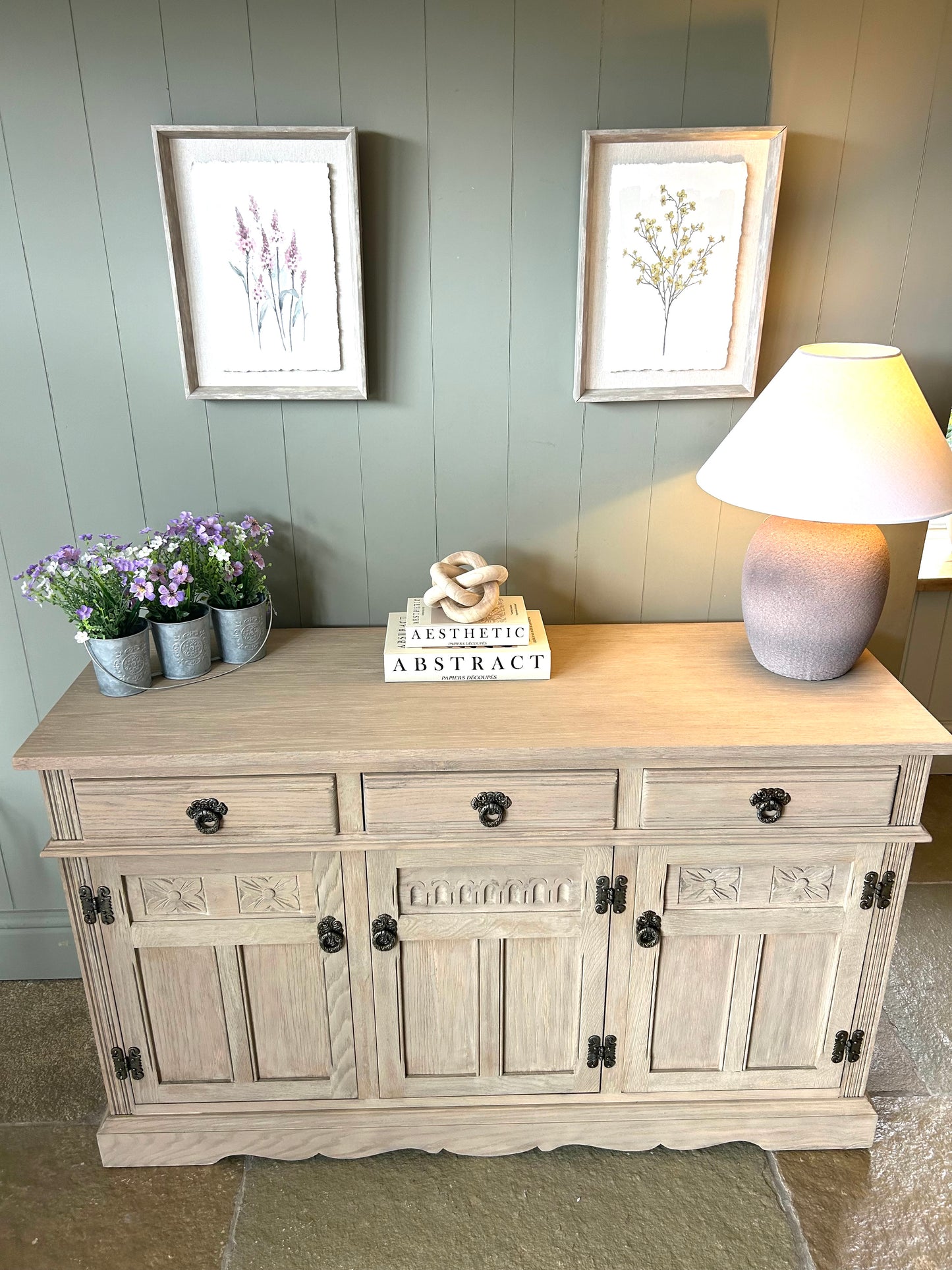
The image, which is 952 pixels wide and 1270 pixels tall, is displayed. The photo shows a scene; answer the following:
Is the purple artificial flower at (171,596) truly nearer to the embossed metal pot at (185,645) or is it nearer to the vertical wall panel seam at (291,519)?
the embossed metal pot at (185,645)

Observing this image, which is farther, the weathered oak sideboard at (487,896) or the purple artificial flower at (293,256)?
the purple artificial flower at (293,256)

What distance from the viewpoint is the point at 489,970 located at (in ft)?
5.73

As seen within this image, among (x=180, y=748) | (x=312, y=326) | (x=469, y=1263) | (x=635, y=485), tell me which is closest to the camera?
(x=180, y=748)

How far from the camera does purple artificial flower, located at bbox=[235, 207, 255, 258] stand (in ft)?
5.69

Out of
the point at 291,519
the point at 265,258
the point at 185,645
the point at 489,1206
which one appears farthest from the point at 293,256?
the point at 489,1206

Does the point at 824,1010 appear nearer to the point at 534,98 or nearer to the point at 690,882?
the point at 690,882

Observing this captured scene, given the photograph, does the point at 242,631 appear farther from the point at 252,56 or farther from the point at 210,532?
the point at 252,56

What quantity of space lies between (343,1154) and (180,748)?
3.08ft

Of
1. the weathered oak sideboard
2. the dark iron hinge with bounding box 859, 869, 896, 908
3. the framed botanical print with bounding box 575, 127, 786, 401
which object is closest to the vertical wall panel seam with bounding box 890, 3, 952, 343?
the framed botanical print with bounding box 575, 127, 786, 401

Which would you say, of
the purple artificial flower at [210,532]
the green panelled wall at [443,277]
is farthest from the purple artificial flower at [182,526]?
the green panelled wall at [443,277]

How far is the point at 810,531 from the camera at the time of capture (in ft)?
5.55

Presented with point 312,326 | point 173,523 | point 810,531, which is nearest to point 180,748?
point 173,523

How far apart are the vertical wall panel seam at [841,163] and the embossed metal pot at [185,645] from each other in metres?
1.35

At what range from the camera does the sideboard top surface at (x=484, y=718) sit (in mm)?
1552
